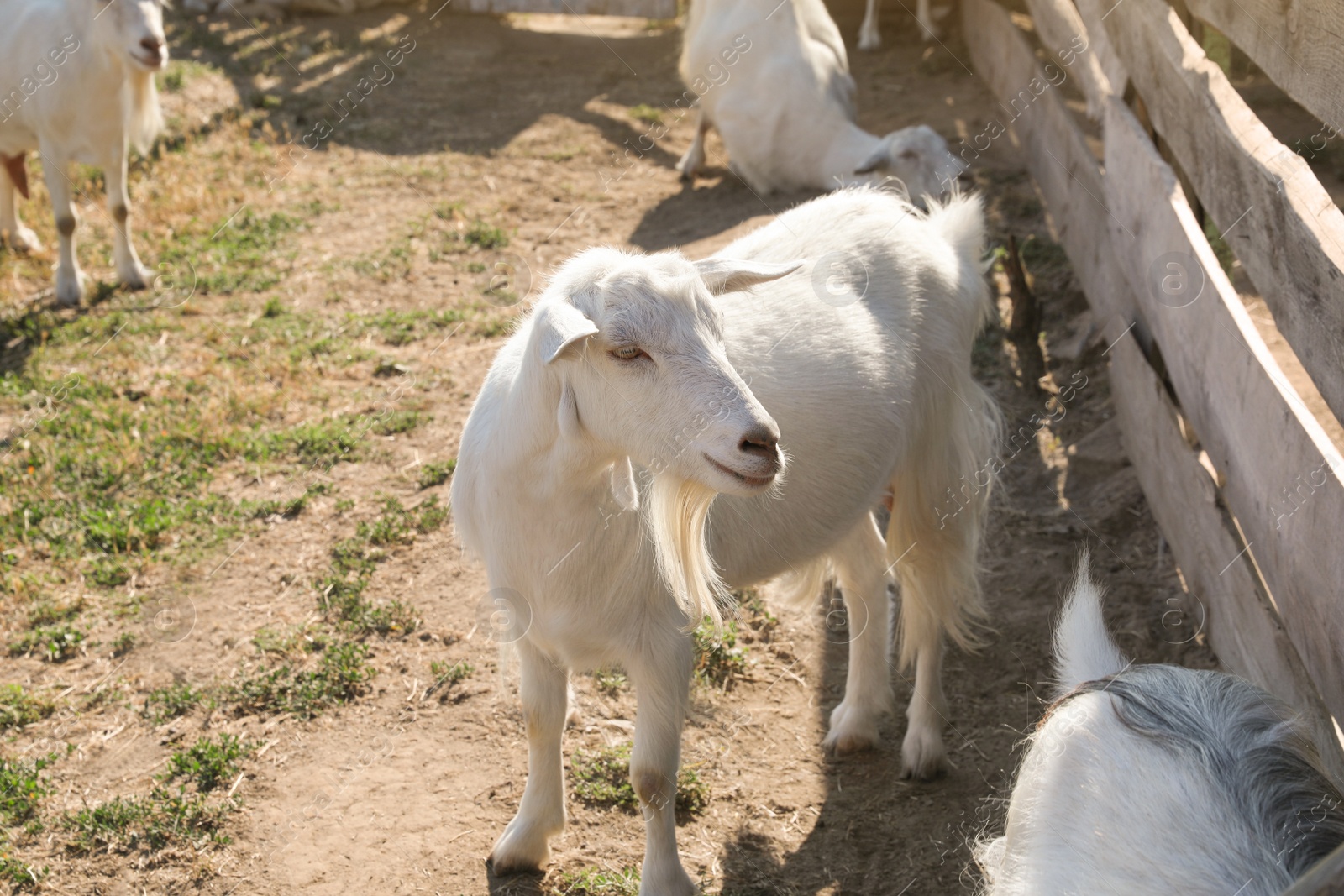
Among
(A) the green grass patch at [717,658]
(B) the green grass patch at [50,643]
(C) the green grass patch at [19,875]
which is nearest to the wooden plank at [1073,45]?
(A) the green grass patch at [717,658]

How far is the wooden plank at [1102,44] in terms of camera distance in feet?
18.3

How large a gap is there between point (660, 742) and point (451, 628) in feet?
5.20

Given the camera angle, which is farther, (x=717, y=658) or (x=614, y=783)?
(x=717, y=658)

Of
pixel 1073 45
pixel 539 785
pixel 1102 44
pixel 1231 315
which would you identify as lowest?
pixel 539 785

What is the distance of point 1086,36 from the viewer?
6461 mm

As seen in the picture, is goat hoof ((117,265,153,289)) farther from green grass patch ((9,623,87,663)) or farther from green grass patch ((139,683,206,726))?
green grass patch ((139,683,206,726))

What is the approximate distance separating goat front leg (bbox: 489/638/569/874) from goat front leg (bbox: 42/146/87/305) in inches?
204

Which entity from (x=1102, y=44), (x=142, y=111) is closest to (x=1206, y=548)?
(x=1102, y=44)

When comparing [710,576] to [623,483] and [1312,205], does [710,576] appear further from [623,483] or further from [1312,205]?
[1312,205]

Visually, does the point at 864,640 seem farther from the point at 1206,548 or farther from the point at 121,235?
the point at 121,235

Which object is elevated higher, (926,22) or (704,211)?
(926,22)

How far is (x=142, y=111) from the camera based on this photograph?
23.5 ft

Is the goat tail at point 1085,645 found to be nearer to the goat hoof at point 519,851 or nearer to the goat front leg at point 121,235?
the goat hoof at point 519,851

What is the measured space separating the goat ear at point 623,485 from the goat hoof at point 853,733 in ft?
4.99
